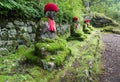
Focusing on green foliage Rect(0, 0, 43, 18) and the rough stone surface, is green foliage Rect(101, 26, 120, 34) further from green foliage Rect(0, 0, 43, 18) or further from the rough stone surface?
green foliage Rect(0, 0, 43, 18)

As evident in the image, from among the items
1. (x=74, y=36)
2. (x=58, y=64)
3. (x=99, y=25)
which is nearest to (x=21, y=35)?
(x=58, y=64)

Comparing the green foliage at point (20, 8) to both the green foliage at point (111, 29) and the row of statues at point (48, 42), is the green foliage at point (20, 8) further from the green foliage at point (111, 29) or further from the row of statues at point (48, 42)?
the green foliage at point (111, 29)

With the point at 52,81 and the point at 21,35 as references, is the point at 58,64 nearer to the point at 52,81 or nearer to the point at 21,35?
the point at 52,81

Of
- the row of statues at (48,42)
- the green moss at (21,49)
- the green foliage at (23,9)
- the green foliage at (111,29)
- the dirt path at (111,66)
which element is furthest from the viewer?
the green foliage at (111,29)

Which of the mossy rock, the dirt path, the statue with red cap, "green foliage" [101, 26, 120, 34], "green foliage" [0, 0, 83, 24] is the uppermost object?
"green foliage" [0, 0, 83, 24]

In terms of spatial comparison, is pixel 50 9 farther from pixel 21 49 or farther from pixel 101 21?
pixel 101 21

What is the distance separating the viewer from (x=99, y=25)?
81.2 ft

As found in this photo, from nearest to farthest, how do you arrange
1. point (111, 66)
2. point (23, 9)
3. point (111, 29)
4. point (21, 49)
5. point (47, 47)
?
point (47, 47) < point (23, 9) < point (21, 49) < point (111, 66) < point (111, 29)

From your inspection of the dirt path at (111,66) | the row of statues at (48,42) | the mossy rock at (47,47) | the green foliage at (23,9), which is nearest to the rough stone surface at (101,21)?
the green foliage at (23,9)

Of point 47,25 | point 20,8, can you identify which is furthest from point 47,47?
point 20,8

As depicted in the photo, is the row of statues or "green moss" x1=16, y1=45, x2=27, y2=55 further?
"green moss" x1=16, y1=45, x2=27, y2=55

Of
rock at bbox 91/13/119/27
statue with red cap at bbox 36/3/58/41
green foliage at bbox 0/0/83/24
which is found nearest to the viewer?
statue with red cap at bbox 36/3/58/41

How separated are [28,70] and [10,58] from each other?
154 cm

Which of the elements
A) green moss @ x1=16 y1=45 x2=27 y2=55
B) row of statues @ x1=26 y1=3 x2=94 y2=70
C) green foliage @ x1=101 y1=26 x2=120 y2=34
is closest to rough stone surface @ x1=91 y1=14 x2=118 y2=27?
green foliage @ x1=101 y1=26 x2=120 y2=34
